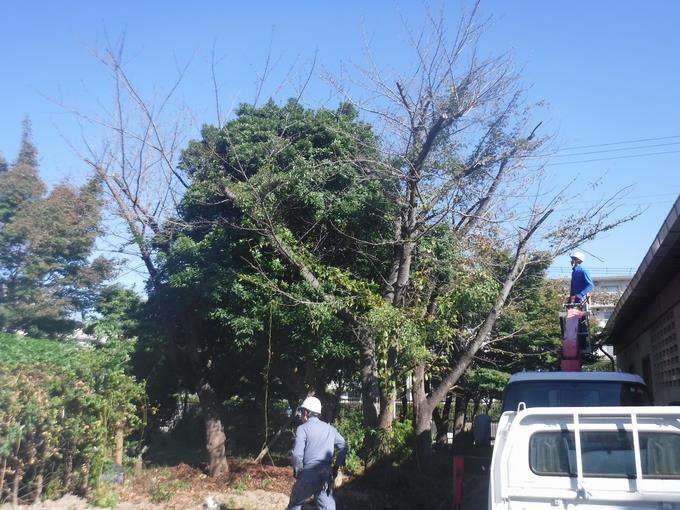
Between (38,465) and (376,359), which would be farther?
(376,359)

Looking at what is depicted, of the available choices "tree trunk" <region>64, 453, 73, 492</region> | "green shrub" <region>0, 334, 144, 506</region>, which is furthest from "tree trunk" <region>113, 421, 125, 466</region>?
"tree trunk" <region>64, 453, 73, 492</region>

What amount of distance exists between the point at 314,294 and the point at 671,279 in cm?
573

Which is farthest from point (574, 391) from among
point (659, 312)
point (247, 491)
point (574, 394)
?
Result: point (247, 491)

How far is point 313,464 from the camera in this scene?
728cm

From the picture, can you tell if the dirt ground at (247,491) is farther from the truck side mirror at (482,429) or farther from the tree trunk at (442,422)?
the tree trunk at (442,422)

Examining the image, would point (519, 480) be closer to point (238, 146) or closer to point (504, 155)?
point (504, 155)

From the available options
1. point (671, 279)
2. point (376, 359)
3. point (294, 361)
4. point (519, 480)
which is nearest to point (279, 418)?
point (294, 361)

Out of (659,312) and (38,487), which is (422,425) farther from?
(38,487)

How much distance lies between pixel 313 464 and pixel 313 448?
6.7 inches

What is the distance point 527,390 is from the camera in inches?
304

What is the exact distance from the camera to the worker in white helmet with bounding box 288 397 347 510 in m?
7.27

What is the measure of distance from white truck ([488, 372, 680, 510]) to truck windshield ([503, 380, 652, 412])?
2.16 metres

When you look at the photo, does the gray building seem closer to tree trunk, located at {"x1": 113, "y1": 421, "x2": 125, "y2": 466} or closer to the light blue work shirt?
the light blue work shirt

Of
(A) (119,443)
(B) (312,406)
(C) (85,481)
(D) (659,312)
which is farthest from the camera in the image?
(D) (659,312)
